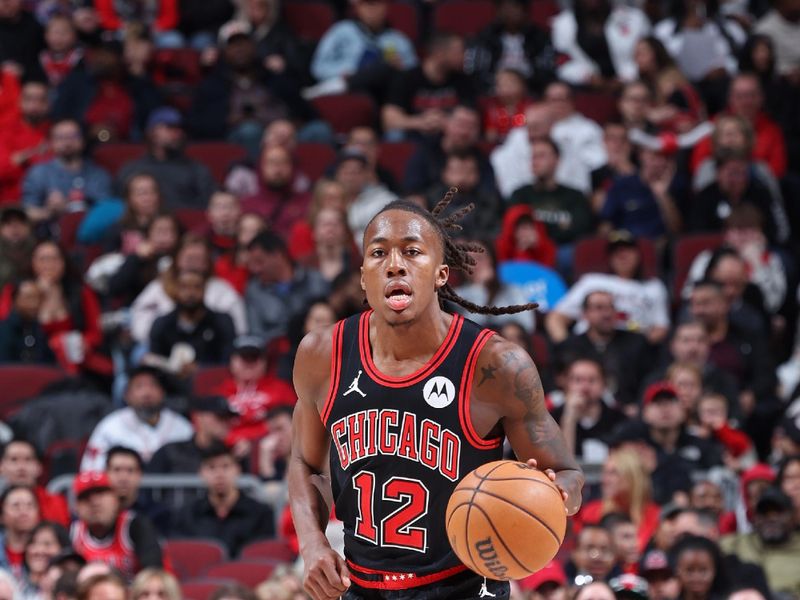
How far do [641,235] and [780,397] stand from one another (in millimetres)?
1989

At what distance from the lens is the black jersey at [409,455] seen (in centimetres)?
501

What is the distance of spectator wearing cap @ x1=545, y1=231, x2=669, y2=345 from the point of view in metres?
11.5

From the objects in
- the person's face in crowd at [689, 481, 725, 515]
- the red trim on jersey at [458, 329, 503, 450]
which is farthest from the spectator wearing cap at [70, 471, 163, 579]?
the red trim on jersey at [458, 329, 503, 450]

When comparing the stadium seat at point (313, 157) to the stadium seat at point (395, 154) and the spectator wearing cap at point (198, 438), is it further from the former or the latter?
the spectator wearing cap at point (198, 438)

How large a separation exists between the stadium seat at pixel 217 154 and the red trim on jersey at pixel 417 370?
27.5 feet

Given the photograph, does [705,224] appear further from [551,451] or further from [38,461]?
[551,451]

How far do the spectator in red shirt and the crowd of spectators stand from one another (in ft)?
0.05

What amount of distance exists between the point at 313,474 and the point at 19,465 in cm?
478

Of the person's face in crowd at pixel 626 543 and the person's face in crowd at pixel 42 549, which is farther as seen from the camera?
the person's face in crowd at pixel 42 549

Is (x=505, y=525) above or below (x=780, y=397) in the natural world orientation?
above

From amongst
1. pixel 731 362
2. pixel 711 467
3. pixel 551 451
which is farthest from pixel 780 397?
pixel 551 451

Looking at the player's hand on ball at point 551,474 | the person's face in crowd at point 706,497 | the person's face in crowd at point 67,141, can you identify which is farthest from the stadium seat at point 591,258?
the player's hand on ball at point 551,474

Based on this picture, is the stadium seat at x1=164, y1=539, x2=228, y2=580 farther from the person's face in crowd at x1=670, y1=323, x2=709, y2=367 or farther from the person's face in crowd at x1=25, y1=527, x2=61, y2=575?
the person's face in crowd at x1=670, y1=323, x2=709, y2=367

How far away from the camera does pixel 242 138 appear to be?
13.8 metres
